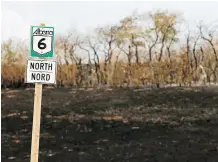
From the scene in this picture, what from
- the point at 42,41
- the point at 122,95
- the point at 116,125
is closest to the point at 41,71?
the point at 42,41

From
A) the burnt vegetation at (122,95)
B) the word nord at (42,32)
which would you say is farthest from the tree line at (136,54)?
the word nord at (42,32)

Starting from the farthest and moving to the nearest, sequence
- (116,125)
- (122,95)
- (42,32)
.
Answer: (122,95) < (116,125) < (42,32)

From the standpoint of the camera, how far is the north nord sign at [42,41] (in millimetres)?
2537

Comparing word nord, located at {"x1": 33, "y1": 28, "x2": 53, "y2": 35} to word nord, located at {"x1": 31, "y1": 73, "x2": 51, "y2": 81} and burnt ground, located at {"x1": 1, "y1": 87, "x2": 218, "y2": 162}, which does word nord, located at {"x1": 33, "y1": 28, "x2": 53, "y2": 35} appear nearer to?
word nord, located at {"x1": 31, "y1": 73, "x2": 51, "y2": 81}

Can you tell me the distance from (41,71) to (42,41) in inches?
7.1

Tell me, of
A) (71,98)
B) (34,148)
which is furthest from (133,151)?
(34,148)

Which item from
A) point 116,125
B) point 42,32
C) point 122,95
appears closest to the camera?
point 42,32

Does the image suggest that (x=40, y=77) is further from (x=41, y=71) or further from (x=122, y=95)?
(x=122, y=95)

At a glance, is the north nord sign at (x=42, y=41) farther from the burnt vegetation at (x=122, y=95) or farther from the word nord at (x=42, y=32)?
the burnt vegetation at (x=122, y=95)

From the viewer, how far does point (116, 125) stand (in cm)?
574

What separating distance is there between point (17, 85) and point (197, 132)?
2603 millimetres

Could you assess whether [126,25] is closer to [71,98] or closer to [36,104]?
[71,98]

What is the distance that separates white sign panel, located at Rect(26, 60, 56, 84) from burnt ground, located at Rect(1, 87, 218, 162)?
9.96 ft

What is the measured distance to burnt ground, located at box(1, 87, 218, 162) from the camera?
5.44 meters
